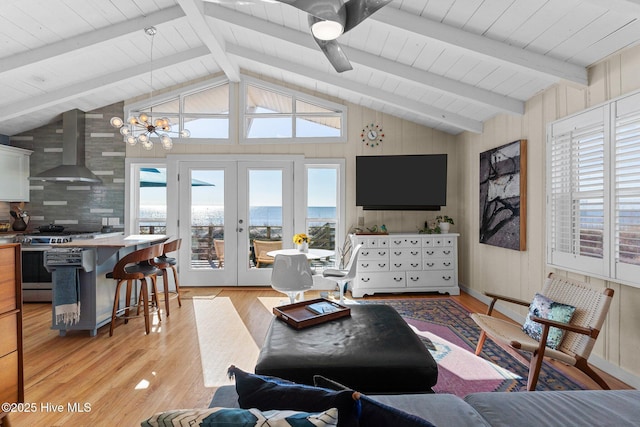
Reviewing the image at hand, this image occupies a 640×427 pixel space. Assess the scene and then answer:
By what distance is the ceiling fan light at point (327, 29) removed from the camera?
4.66ft

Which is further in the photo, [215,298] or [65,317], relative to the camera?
[215,298]

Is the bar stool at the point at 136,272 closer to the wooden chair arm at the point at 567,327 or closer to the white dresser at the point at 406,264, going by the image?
the white dresser at the point at 406,264

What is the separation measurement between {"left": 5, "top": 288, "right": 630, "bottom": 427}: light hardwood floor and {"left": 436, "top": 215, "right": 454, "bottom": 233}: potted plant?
2.37 meters

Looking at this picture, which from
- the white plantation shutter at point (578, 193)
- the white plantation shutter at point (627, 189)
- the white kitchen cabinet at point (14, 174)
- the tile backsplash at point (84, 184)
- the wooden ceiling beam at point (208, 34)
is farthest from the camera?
the tile backsplash at point (84, 184)

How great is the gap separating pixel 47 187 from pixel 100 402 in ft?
13.8

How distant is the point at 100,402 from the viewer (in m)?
2.09

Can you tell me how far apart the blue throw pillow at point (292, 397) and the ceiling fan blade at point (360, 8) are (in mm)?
1453

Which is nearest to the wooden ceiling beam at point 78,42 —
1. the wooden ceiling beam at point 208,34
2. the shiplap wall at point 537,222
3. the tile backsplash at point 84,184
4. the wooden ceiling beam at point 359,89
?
the wooden ceiling beam at point 208,34

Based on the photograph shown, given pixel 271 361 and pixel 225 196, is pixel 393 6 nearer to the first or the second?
pixel 271 361

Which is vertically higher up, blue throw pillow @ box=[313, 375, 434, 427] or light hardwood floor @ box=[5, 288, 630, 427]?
blue throw pillow @ box=[313, 375, 434, 427]

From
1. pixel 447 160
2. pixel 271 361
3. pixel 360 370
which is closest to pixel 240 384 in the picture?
pixel 271 361

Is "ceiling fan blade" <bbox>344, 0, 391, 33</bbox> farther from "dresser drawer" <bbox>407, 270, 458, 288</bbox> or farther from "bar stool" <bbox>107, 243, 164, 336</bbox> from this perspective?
"dresser drawer" <bbox>407, 270, 458, 288</bbox>

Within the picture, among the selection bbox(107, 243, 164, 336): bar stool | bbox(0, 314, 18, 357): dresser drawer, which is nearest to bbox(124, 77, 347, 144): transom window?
bbox(107, 243, 164, 336): bar stool

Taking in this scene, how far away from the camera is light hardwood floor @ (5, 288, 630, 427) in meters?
2.00
